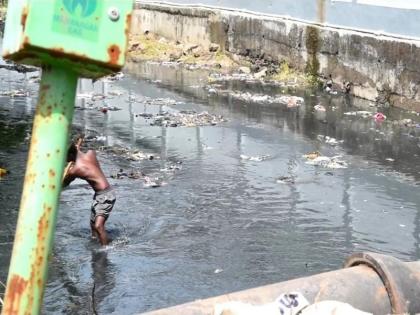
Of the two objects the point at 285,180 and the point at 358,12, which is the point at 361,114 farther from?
the point at 285,180

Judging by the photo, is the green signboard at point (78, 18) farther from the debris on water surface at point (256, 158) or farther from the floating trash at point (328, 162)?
the debris on water surface at point (256, 158)

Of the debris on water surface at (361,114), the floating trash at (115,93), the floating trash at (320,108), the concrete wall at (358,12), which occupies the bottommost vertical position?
the debris on water surface at (361,114)

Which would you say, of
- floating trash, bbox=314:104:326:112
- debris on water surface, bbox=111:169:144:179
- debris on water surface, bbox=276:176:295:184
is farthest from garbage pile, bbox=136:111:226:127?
debris on water surface, bbox=276:176:295:184

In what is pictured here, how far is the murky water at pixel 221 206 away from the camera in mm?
5055

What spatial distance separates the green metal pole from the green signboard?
100 mm

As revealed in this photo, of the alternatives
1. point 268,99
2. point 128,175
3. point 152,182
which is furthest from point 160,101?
point 152,182

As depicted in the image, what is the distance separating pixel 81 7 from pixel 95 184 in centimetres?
467

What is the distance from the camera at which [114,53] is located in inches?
48.9

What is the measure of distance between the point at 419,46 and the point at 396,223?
556cm

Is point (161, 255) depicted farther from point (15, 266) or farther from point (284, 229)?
point (15, 266)

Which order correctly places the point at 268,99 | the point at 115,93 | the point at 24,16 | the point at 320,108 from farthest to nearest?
the point at 115,93, the point at 268,99, the point at 320,108, the point at 24,16

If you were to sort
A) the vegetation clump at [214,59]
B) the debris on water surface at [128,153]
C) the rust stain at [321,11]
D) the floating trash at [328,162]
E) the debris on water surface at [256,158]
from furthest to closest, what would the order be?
→ the vegetation clump at [214,59] → the rust stain at [321,11] → the debris on water surface at [256,158] → the debris on water surface at [128,153] → the floating trash at [328,162]

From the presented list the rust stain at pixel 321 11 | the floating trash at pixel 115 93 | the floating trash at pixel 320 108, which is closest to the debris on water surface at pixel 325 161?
the floating trash at pixel 320 108

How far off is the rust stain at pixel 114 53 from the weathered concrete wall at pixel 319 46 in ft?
34.9
